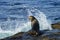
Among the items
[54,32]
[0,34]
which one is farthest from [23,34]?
[0,34]

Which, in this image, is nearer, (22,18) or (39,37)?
(39,37)

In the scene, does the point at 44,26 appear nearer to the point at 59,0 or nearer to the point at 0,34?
the point at 0,34

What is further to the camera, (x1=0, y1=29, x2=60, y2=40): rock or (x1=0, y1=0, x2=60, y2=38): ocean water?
(x1=0, y1=0, x2=60, y2=38): ocean water

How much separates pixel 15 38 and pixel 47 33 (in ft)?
5.66

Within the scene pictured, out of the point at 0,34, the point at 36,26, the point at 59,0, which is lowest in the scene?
the point at 59,0

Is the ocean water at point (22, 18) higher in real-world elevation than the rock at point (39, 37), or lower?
lower

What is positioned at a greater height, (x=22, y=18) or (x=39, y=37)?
(x=39, y=37)

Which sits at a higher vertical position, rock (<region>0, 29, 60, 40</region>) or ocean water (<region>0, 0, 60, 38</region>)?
rock (<region>0, 29, 60, 40</region>)

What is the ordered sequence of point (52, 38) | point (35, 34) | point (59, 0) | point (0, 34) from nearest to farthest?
point (52, 38), point (35, 34), point (0, 34), point (59, 0)

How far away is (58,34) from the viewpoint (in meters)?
14.1

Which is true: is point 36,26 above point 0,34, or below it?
above

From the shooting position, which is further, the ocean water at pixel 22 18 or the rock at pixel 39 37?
the ocean water at pixel 22 18

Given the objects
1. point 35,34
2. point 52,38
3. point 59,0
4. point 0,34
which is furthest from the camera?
point 59,0

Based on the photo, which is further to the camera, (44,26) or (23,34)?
(44,26)
